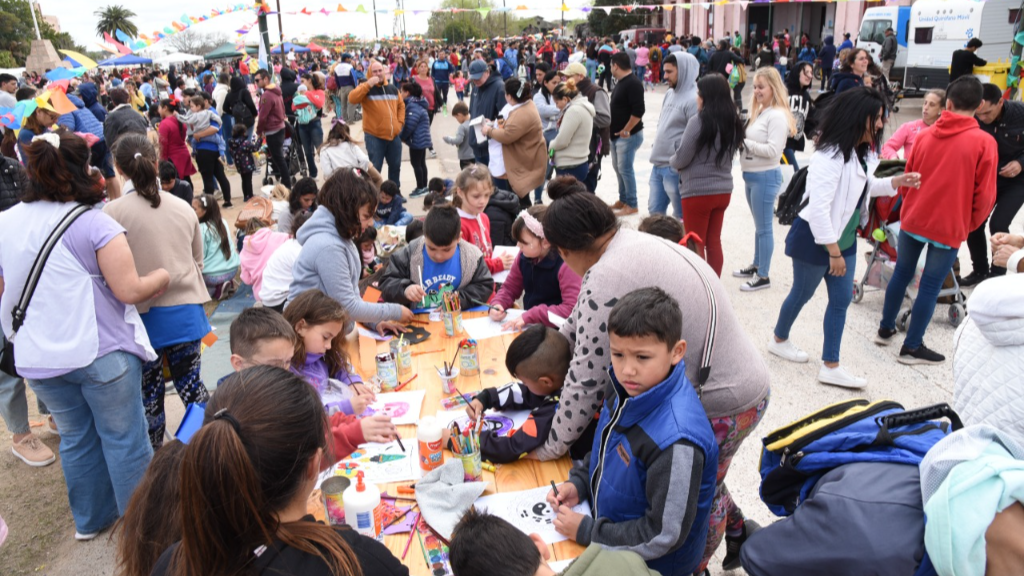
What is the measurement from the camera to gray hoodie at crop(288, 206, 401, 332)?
126 inches

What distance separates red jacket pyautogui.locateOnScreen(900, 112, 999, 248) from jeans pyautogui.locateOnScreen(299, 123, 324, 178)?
27.1 feet

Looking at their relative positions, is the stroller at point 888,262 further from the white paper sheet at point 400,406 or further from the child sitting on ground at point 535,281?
the white paper sheet at point 400,406

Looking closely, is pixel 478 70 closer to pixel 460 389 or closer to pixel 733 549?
pixel 460 389

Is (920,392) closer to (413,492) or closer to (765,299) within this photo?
(765,299)

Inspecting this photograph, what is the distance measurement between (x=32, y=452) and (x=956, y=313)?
19.6 feet

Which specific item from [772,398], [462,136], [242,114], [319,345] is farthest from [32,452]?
[242,114]

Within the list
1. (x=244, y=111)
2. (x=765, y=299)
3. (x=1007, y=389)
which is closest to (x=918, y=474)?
(x=1007, y=389)

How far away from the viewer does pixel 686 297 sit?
2092 mm

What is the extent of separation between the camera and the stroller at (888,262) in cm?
447

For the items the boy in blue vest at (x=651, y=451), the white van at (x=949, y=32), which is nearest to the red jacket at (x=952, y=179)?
the boy in blue vest at (x=651, y=451)

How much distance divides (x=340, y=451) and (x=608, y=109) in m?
5.75

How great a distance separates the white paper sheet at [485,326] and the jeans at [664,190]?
8.47ft

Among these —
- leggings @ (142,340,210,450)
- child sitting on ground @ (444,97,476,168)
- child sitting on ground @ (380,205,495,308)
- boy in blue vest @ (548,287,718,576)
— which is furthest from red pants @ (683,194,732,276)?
child sitting on ground @ (444,97,476,168)

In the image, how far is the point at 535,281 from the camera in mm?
3719
